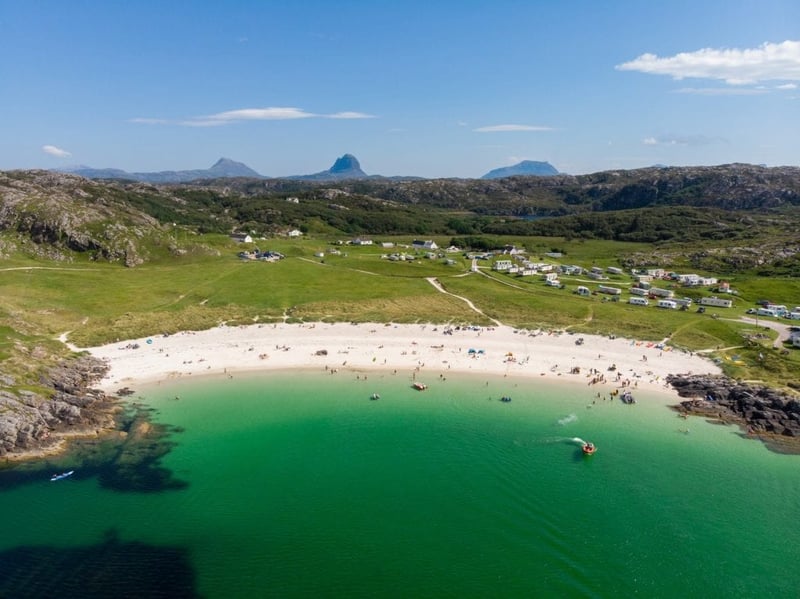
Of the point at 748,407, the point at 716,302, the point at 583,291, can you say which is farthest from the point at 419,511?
the point at 716,302

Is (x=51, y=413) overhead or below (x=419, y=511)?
overhead

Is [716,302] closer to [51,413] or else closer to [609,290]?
[609,290]

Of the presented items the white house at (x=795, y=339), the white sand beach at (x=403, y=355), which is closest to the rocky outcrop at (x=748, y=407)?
the white sand beach at (x=403, y=355)

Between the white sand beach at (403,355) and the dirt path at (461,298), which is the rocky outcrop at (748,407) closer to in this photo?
the white sand beach at (403,355)

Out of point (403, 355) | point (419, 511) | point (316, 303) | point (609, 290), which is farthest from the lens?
point (609, 290)

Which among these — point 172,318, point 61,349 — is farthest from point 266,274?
point 61,349

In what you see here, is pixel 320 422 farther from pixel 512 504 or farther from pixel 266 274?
pixel 266 274
